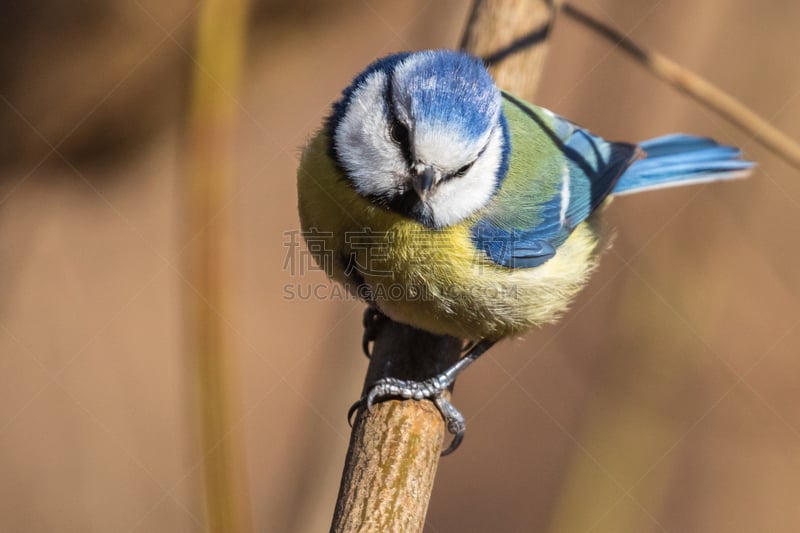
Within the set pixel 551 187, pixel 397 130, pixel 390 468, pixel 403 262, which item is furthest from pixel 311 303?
pixel 390 468

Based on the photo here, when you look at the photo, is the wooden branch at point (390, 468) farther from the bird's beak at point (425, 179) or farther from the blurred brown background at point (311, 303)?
the blurred brown background at point (311, 303)

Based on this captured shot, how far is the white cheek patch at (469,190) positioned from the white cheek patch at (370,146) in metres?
0.08

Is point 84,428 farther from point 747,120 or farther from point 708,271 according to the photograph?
point 747,120

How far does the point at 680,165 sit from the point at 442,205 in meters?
0.84

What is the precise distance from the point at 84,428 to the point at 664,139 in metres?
1.81

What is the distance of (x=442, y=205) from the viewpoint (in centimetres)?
150

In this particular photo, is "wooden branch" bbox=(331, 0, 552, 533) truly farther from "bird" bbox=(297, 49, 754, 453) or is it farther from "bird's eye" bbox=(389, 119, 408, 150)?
"bird's eye" bbox=(389, 119, 408, 150)

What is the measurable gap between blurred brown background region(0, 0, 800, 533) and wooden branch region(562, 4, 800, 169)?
0.49m

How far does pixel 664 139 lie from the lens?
2.07 meters

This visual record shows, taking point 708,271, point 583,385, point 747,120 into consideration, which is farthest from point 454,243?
point 583,385

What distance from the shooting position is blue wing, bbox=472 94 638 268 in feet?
5.26

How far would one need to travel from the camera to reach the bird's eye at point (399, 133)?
1.38 meters

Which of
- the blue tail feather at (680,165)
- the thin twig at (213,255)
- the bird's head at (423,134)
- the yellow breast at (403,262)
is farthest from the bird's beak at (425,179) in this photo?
the blue tail feather at (680,165)

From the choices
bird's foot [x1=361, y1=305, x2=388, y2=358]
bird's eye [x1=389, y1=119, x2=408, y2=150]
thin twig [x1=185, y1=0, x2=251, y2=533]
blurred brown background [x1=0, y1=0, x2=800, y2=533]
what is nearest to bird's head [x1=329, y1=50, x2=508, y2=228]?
bird's eye [x1=389, y1=119, x2=408, y2=150]
